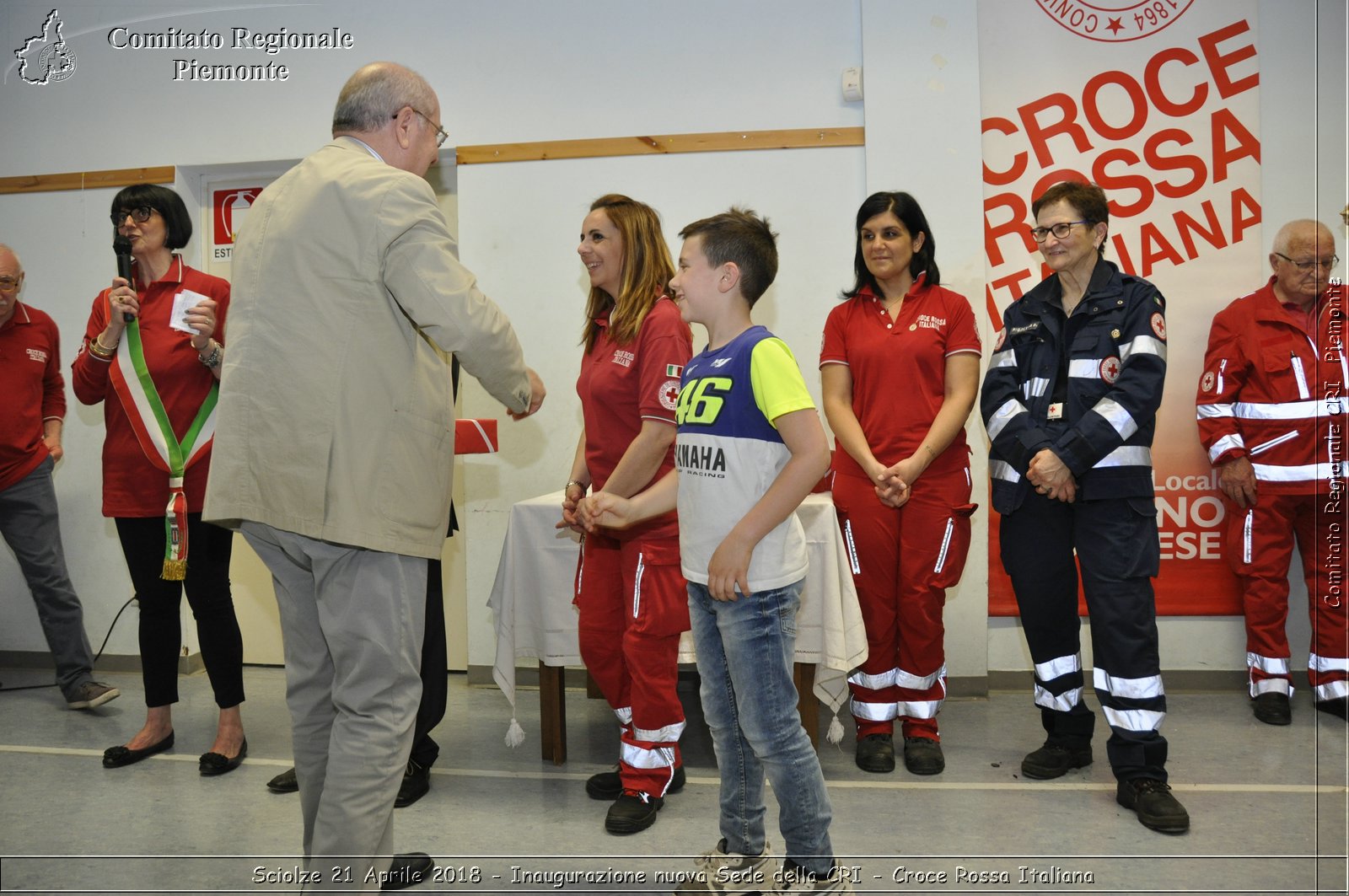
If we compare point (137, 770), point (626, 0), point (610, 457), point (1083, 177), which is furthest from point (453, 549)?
point (1083, 177)

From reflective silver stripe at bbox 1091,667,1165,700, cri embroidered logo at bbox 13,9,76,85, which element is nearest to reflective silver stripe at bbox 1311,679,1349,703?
reflective silver stripe at bbox 1091,667,1165,700

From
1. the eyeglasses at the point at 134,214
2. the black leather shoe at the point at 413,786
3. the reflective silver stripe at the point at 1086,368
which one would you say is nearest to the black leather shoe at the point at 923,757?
the reflective silver stripe at the point at 1086,368

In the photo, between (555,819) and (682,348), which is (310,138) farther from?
(555,819)

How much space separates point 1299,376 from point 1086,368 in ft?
4.51

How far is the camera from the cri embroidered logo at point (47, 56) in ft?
14.2

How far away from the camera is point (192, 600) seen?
9.75 feet

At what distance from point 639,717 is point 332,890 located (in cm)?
100

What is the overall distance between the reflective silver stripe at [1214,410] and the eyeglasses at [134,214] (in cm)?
386

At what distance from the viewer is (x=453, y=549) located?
13.9ft

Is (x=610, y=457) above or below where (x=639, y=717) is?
above

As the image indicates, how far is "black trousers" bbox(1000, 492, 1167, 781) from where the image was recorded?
2494mm

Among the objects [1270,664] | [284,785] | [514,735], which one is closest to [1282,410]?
[1270,664]

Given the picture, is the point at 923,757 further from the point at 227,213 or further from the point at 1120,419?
the point at 227,213

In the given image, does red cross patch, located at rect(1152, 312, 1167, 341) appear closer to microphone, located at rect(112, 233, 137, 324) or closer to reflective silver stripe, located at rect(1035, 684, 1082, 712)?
reflective silver stripe, located at rect(1035, 684, 1082, 712)
